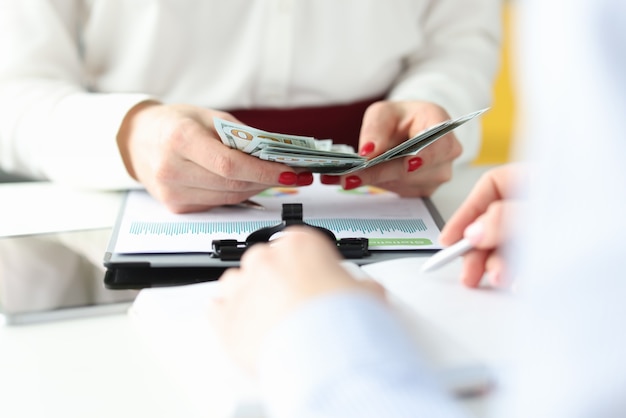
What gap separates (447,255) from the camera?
622 millimetres

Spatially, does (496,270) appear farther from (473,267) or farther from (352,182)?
(352,182)

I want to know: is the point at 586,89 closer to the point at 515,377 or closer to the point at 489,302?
the point at 515,377

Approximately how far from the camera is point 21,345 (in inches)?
23.4

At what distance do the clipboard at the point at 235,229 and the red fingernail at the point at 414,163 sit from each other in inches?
1.7

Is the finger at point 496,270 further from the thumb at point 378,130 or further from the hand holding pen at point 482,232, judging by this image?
the thumb at point 378,130

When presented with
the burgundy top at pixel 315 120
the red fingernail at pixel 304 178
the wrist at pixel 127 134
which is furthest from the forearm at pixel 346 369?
the burgundy top at pixel 315 120

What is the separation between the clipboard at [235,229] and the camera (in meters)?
0.69

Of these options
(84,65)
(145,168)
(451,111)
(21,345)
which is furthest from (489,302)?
(84,65)

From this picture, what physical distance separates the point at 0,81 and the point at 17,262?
441 millimetres

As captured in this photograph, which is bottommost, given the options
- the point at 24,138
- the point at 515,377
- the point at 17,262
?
the point at 515,377

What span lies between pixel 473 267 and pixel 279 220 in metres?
0.27

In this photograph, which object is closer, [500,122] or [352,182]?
[352,182]

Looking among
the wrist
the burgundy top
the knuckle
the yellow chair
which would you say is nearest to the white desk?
the knuckle

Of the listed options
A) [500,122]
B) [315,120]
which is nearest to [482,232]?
[315,120]
